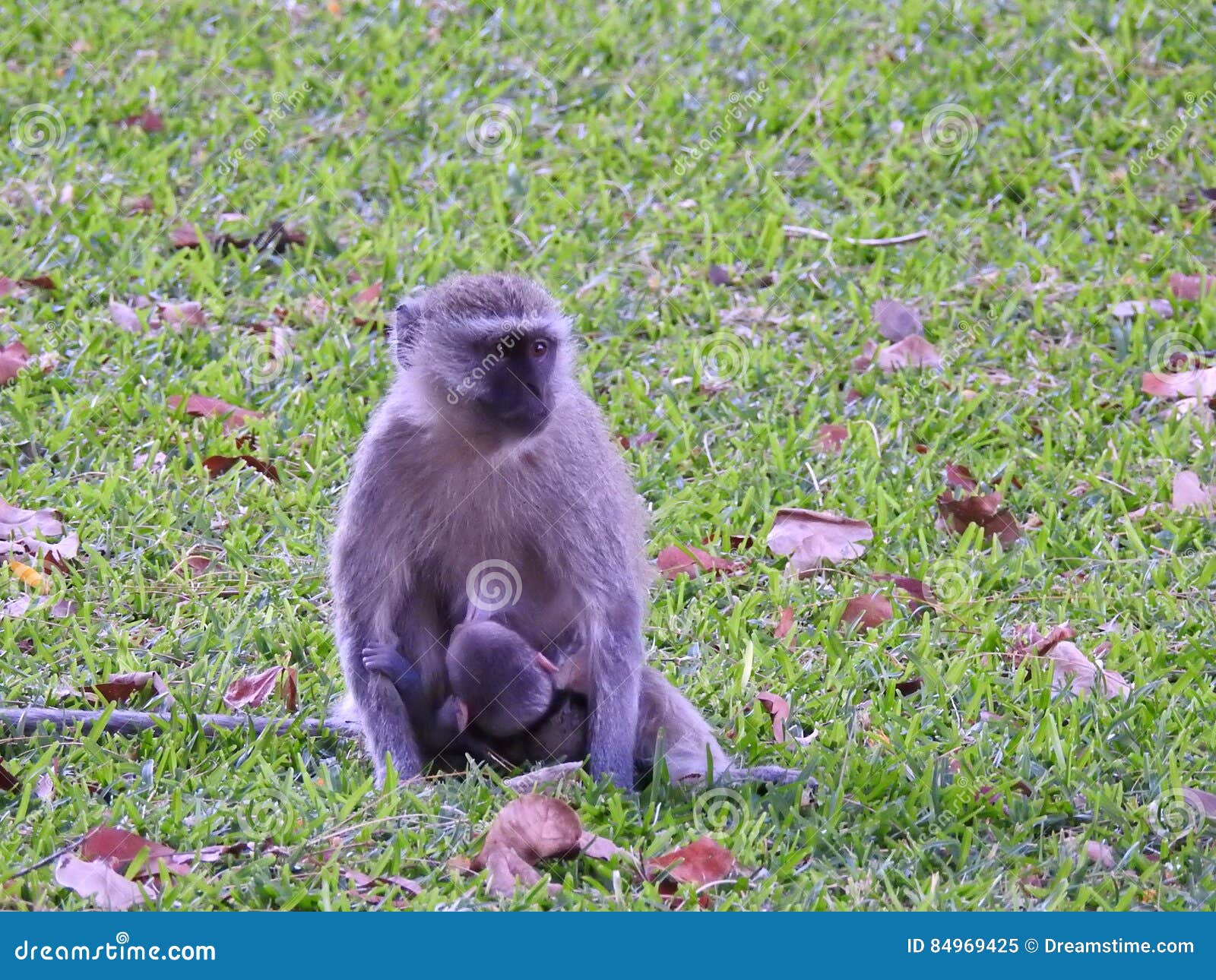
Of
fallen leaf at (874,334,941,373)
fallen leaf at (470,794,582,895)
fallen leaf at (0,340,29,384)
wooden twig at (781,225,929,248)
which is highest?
wooden twig at (781,225,929,248)

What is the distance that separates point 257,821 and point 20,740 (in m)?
0.89

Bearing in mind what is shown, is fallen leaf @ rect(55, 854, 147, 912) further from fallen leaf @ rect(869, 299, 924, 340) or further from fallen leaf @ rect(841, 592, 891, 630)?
Answer: fallen leaf @ rect(869, 299, 924, 340)

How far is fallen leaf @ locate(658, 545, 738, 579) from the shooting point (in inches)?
231

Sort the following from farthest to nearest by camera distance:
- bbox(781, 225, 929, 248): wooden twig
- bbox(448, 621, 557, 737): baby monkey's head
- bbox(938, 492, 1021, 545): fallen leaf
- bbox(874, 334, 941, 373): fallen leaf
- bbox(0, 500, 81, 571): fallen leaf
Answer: bbox(781, 225, 929, 248): wooden twig
bbox(874, 334, 941, 373): fallen leaf
bbox(938, 492, 1021, 545): fallen leaf
bbox(0, 500, 81, 571): fallen leaf
bbox(448, 621, 557, 737): baby monkey's head

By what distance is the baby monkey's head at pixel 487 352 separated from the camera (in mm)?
4691

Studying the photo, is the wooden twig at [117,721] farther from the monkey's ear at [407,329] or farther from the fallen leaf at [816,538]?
the fallen leaf at [816,538]

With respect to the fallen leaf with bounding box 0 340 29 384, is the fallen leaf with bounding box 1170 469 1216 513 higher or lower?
lower

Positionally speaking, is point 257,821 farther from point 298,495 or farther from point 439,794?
point 298,495

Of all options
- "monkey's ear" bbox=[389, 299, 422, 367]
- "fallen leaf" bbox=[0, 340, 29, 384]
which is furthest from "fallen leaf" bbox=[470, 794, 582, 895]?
"fallen leaf" bbox=[0, 340, 29, 384]

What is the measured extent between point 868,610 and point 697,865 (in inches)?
68.3

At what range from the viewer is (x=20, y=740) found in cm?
471

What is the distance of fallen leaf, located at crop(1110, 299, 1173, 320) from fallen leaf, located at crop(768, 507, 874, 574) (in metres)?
2.13

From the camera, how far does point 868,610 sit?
18.3 feet
